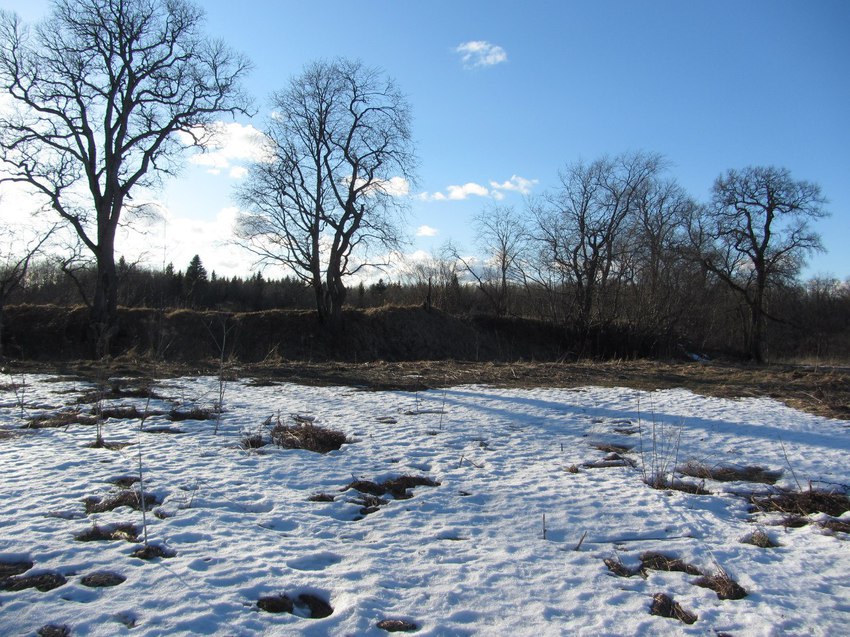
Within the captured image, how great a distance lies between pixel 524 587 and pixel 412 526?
3.75 ft

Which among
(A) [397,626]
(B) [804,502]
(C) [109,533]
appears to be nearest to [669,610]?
(A) [397,626]

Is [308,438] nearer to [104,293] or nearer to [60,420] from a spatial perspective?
[60,420]

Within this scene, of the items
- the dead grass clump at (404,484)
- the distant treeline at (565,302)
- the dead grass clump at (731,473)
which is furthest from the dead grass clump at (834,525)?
the distant treeline at (565,302)

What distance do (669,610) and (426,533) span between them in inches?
66.5

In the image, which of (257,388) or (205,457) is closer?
(205,457)

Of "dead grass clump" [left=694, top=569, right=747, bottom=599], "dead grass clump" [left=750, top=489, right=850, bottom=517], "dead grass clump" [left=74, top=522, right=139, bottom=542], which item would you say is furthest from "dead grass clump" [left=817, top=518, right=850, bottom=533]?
"dead grass clump" [left=74, top=522, right=139, bottom=542]

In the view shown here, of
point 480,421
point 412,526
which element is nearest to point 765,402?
point 480,421

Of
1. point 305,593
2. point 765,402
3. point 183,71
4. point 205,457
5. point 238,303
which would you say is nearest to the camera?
point 305,593

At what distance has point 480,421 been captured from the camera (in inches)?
309

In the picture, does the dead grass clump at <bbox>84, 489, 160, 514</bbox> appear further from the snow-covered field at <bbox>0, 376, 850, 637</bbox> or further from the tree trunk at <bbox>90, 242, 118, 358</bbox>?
the tree trunk at <bbox>90, 242, 118, 358</bbox>

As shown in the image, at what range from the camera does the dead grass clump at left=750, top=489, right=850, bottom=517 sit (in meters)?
4.44

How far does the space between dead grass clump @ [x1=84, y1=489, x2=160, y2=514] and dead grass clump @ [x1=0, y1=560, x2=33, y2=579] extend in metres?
0.83

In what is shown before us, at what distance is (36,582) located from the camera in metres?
3.00

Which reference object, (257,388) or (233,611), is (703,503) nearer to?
(233,611)
